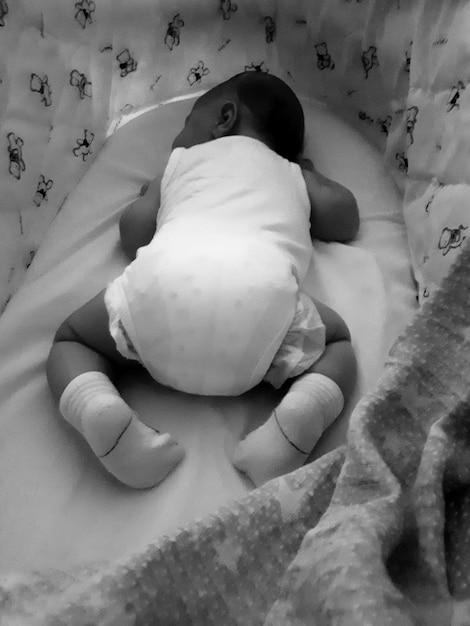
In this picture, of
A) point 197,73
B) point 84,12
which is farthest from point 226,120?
point 84,12

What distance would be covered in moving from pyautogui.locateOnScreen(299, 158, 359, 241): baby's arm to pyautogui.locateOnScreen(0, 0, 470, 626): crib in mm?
22

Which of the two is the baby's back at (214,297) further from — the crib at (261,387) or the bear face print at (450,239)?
the bear face print at (450,239)

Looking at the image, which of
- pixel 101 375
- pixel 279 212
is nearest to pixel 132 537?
pixel 101 375

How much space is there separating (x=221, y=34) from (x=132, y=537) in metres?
0.86

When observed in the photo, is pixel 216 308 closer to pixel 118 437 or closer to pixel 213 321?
pixel 213 321

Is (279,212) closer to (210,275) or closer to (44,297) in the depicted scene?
(210,275)

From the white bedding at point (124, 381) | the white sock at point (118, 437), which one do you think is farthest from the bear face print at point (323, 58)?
the white sock at point (118, 437)

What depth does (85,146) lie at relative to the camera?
1.11 m

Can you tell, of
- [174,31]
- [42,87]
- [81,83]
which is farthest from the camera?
[174,31]

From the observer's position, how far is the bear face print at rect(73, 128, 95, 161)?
1.09m

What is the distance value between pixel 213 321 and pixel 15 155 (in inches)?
13.7

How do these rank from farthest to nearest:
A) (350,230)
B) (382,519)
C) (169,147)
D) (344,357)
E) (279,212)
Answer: (169,147) → (350,230) → (279,212) → (344,357) → (382,519)

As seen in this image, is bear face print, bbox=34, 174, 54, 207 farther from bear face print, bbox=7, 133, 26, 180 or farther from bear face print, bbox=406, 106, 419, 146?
bear face print, bbox=406, 106, 419, 146

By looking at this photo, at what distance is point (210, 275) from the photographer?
0.81m
